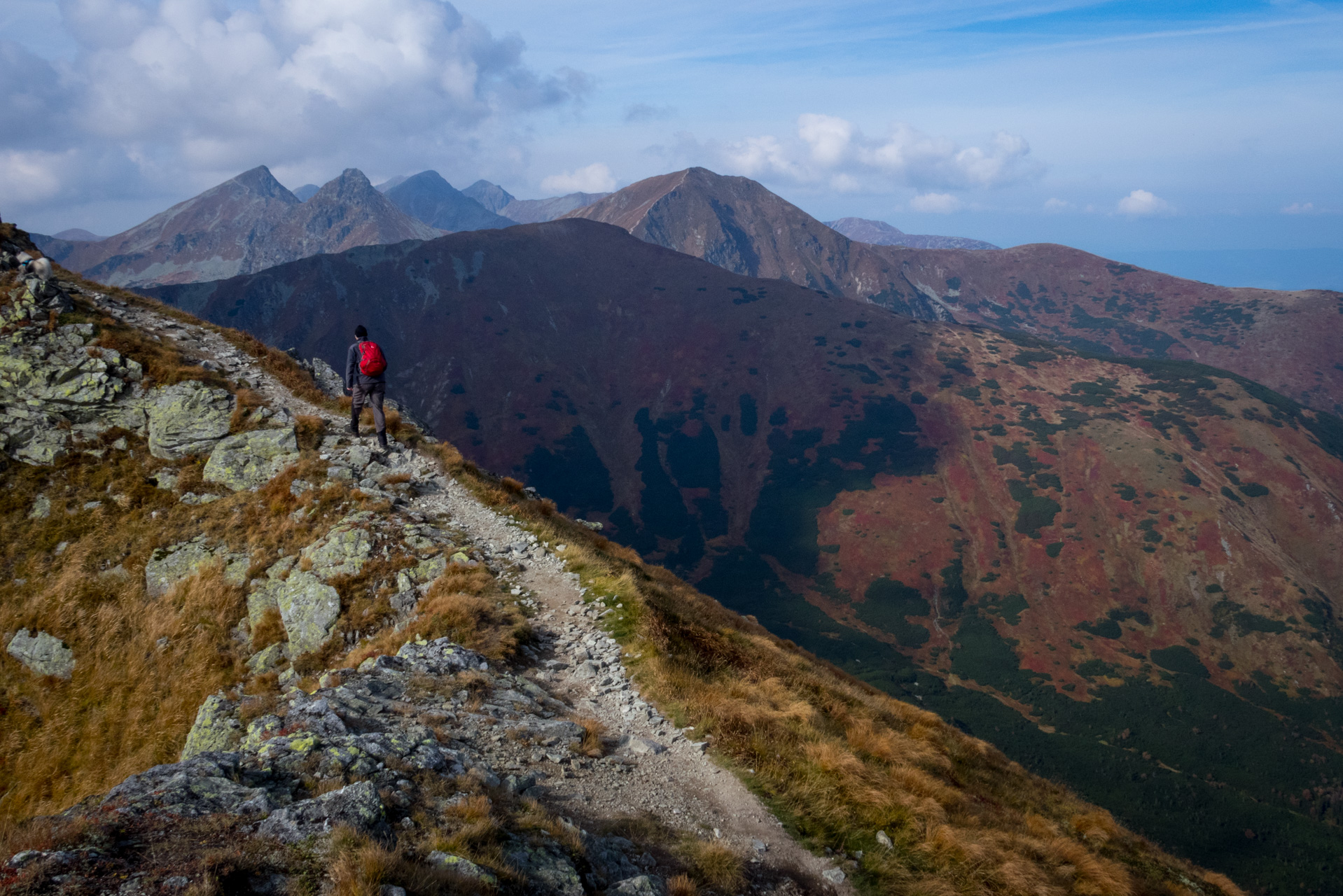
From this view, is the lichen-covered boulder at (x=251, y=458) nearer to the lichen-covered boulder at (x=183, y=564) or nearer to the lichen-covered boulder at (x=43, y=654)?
the lichen-covered boulder at (x=183, y=564)

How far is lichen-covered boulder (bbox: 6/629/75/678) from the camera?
1745 centimetres

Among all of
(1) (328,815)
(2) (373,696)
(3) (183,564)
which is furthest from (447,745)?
(3) (183,564)

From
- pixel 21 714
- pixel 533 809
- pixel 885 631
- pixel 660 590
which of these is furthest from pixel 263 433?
pixel 885 631

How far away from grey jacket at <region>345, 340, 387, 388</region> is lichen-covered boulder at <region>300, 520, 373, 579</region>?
554cm

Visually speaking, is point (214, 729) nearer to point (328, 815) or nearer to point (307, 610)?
point (307, 610)

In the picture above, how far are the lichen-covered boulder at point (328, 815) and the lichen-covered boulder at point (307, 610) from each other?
994cm

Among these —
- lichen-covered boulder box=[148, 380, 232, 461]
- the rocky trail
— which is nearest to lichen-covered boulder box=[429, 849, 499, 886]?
the rocky trail

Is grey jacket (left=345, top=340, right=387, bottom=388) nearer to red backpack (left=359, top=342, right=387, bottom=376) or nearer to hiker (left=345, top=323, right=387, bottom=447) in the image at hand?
hiker (left=345, top=323, right=387, bottom=447)

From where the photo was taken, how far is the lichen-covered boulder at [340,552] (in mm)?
Answer: 16891

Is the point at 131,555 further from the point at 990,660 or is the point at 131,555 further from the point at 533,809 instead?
the point at 990,660

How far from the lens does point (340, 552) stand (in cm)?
1733

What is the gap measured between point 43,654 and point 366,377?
11988mm

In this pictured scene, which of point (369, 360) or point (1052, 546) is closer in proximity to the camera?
point (369, 360)

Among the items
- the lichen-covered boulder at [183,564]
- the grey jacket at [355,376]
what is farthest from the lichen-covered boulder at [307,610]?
the grey jacket at [355,376]
